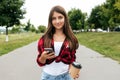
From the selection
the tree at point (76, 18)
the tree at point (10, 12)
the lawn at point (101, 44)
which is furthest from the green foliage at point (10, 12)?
the tree at point (76, 18)

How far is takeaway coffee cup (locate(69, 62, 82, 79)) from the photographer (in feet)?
12.2

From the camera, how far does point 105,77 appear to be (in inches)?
420

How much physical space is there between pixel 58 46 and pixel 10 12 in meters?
40.6

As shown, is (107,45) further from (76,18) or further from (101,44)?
(76,18)

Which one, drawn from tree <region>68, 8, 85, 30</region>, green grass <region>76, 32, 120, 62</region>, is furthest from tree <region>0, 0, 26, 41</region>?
tree <region>68, 8, 85, 30</region>

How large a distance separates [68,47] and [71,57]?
12 cm

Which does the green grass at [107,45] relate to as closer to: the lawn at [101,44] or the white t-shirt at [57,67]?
the lawn at [101,44]

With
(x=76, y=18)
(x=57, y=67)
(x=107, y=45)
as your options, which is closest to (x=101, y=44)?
(x=107, y=45)

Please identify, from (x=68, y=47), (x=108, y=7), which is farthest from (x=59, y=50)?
(x=108, y=7)

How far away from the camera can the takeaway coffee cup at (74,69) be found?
12.2ft

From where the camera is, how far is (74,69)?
375 cm

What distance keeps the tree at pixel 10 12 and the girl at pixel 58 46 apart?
37905 mm

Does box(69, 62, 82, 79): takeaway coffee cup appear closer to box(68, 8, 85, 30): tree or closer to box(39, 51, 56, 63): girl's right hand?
box(39, 51, 56, 63): girl's right hand

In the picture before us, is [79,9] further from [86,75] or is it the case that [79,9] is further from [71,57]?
[71,57]
